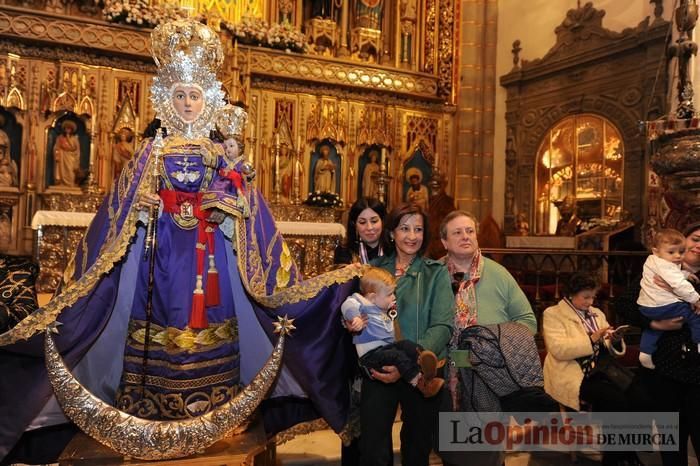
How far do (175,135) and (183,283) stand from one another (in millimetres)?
875

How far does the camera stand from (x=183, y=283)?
3369 mm

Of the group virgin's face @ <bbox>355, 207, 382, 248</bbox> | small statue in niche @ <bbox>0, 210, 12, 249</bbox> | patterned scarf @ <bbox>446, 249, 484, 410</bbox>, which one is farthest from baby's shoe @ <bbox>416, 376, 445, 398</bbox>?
small statue in niche @ <bbox>0, 210, 12, 249</bbox>

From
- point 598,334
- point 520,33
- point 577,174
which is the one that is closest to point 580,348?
point 598,334

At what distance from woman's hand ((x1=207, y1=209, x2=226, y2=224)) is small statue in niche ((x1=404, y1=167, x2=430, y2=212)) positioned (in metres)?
8.43

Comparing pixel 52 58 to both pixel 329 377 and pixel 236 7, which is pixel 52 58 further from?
pixel 329 377

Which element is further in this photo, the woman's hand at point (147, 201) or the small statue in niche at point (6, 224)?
the small statue in niche at point (6, 224)

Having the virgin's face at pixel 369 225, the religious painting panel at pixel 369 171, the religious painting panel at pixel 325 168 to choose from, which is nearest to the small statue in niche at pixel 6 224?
the religious painting panel at pixel 325 168

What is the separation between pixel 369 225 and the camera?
12.4ft

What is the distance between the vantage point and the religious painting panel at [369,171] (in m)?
11.5

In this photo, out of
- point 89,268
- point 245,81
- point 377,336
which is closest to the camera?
point 377,336

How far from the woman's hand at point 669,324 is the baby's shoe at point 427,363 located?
57.7 inches

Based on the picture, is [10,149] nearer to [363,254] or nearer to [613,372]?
[363,254]

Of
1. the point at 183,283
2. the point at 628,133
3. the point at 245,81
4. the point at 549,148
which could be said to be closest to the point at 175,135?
the point at 183,283

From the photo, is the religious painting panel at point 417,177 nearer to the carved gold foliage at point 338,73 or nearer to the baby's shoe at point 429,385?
the carved gold foliage at point 338,73
